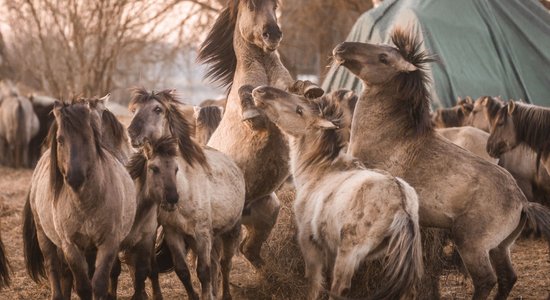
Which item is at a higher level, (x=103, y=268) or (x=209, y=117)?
(x=209, y=117)

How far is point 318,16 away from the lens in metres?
22.8

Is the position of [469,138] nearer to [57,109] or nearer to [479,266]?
[479,266]

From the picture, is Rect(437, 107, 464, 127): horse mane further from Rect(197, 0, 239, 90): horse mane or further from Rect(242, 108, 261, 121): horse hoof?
Rect(242, 108, 261, 121): horse hoof

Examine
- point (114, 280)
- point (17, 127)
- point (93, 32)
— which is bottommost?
point (17, 127)

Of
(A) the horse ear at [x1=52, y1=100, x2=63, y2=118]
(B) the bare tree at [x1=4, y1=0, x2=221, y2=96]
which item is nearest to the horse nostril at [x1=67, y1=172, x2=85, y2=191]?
(A) the horse ear at [x1=52, y1=100, x2=63, y2=118]

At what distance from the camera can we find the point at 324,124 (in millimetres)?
6828

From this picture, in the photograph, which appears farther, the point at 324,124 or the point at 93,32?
the point at 93,32

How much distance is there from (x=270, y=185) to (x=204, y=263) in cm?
150

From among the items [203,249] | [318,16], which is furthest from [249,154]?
[318,16]

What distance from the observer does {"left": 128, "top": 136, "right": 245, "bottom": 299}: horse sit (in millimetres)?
6715

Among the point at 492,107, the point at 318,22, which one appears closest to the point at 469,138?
the point at 492,107

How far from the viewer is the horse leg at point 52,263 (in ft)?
22.6

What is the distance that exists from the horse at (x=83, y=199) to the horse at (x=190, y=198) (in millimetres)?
295

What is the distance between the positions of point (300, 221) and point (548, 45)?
9.50 meters
